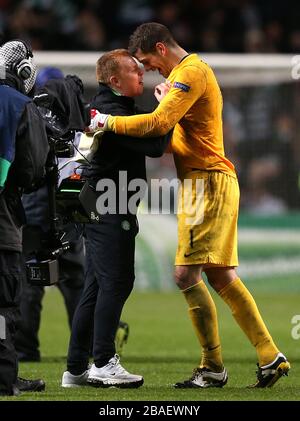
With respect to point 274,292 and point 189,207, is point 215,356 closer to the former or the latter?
point 189,207

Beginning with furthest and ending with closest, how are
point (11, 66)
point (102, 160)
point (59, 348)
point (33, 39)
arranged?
point (33, 39) < point (59, 348) < point (102, 160) < point (11, 66)

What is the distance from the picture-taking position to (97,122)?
6547mm

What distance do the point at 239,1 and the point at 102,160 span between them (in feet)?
37.5

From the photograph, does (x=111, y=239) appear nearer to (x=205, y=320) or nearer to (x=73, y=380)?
(x=205, y=320)

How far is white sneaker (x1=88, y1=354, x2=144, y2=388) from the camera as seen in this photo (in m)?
6.64

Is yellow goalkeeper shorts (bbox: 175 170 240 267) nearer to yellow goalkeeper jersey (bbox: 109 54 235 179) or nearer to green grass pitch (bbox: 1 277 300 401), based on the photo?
yellow goalkeeper jersey (bbox: 109 54 235 179)

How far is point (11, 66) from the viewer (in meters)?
6.23

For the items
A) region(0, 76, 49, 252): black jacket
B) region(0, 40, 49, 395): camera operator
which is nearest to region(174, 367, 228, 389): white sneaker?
region(0, 40, 49, 395): camera operator

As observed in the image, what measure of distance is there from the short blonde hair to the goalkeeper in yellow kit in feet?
0.68

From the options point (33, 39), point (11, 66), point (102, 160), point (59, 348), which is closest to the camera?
point (11, 66)

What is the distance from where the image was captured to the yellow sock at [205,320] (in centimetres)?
682

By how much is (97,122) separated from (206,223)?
2.93ft

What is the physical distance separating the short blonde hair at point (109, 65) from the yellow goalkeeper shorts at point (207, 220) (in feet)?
2.49

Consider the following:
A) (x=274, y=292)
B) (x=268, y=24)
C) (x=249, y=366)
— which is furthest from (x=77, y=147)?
(x=268, y=24)
